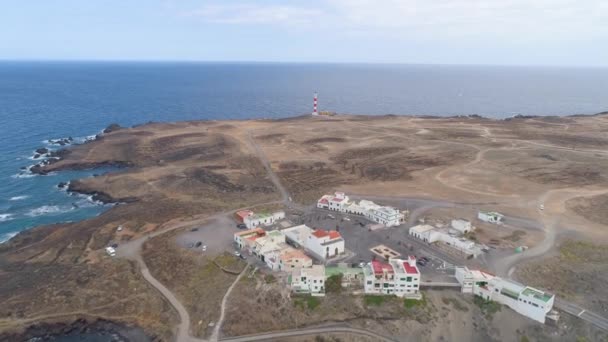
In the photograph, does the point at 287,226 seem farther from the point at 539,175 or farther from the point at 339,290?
the point at 539,175

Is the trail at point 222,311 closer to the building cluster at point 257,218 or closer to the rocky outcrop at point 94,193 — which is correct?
the building cluster at point 257,218

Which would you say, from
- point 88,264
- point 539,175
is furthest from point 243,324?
point 539,175

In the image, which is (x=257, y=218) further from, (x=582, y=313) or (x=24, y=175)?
(x=24, y=175)

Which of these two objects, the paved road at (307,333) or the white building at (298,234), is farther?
the white building at (298,234)

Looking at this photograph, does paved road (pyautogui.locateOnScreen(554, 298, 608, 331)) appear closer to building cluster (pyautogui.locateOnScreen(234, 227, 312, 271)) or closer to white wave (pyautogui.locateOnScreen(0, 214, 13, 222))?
building cluster (pyautogui.locateOnScreen(234, 227, 312, 271))

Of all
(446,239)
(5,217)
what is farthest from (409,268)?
(5,217)

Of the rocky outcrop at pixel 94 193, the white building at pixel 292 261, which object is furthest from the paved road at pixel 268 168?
A: the rocky outcrop at pixel 94 193
